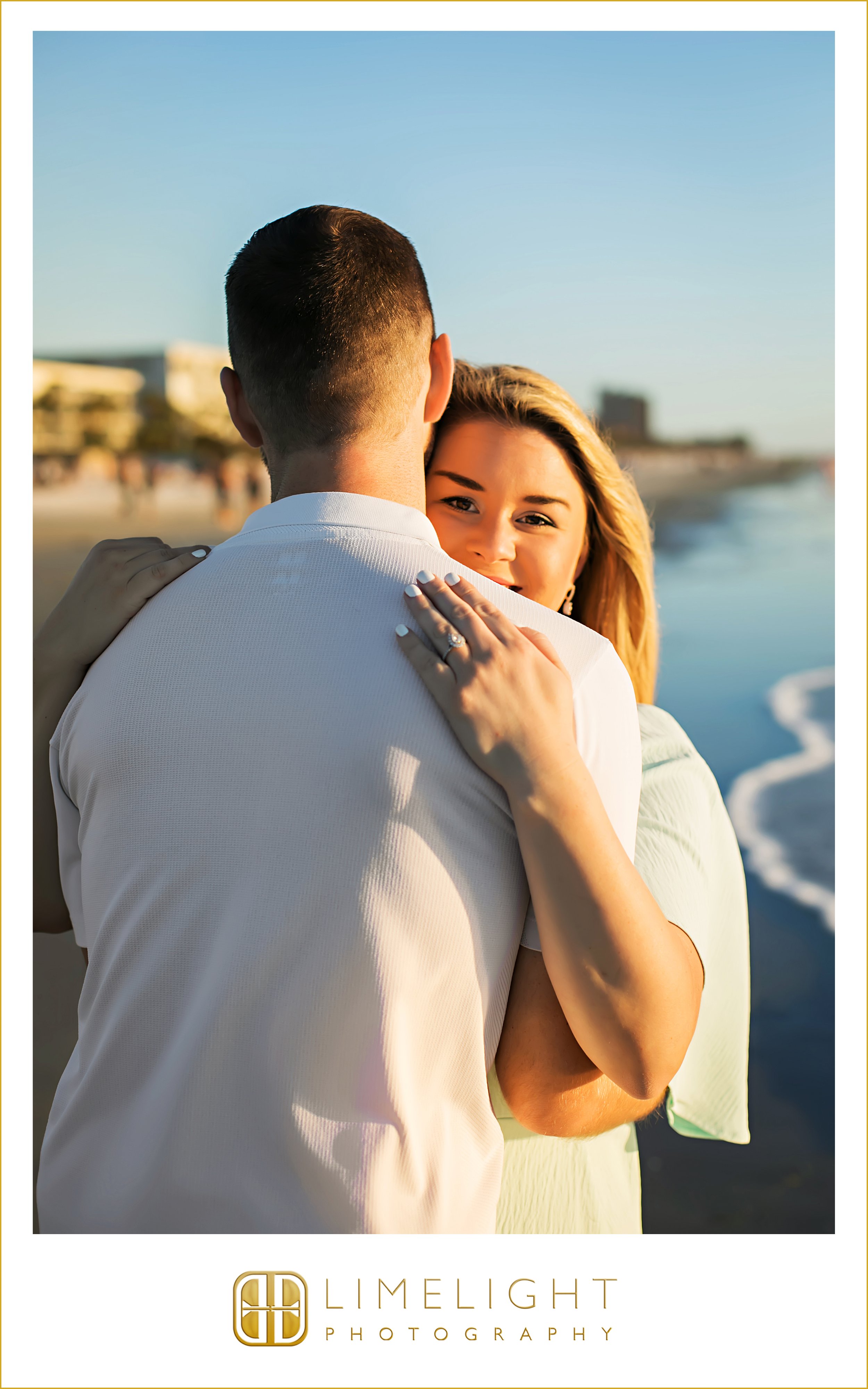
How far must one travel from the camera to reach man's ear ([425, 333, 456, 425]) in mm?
1330

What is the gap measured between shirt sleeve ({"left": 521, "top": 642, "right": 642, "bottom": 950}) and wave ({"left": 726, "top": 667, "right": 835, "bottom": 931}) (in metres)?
Answer: 6.22

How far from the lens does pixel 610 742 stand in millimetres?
1172

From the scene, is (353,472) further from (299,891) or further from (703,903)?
(703,903)

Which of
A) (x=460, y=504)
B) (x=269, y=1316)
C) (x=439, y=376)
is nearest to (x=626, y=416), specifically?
(x=460, y=504)

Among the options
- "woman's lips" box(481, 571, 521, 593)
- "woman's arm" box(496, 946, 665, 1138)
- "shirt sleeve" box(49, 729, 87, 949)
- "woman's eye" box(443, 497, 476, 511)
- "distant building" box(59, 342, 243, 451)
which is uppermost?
"distant building" box(59, 342, 243, 451)

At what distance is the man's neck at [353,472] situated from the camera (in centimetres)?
120

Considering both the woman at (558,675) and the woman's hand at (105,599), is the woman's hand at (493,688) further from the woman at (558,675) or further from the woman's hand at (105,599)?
the woman's hand at (105,599)

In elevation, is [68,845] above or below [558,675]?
below

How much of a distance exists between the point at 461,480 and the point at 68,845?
113 cm

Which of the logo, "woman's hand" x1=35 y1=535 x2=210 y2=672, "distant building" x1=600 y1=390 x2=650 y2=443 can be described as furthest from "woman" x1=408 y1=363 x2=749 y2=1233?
"distant building" x1=600 y1=390 x2=650 y2=443

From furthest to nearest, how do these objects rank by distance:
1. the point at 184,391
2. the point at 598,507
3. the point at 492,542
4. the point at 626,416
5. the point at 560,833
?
the point at 184,391
the point at 626,416
the point at 598,507
the point at 492,542
the point at 560,833

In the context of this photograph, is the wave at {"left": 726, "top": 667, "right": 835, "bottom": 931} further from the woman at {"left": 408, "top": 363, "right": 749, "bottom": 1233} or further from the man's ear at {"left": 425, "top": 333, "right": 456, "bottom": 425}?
the man's ear at {"left": 425, "top": 333, "right": 456, "bottom": 425}

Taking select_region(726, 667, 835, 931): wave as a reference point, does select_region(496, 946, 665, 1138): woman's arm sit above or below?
above

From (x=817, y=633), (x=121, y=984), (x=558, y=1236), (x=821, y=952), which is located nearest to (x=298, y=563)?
(x=121, y=984)
